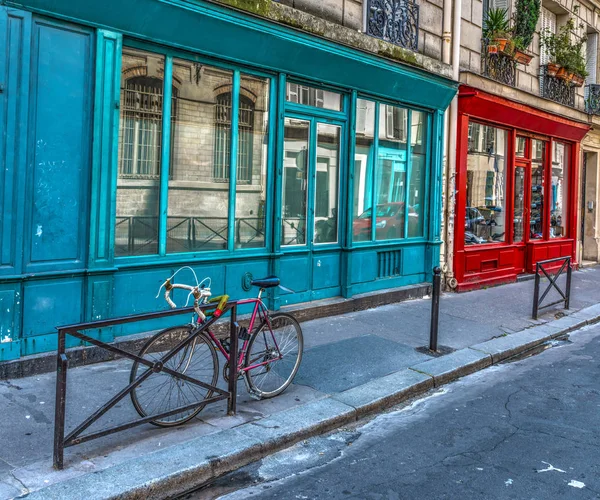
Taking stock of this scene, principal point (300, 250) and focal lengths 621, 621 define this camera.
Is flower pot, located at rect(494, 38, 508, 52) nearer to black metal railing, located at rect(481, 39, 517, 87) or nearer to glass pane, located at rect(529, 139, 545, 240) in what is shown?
black metal railing, located at rect(481, 39, 517, 87)

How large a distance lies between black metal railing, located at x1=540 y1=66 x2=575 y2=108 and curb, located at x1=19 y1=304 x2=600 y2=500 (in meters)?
9.56

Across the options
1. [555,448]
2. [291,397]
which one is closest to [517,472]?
[555,448]

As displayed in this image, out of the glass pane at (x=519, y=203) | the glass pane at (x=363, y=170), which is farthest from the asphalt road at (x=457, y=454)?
the glass pane at (x=519, y=203)

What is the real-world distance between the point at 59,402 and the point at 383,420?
2767 millimetres

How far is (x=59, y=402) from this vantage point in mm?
3936

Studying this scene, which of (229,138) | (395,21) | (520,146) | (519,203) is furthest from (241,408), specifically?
(520,146)


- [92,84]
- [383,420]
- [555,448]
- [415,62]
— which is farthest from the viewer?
[415,62]

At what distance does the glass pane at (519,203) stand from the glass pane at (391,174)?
4372mm

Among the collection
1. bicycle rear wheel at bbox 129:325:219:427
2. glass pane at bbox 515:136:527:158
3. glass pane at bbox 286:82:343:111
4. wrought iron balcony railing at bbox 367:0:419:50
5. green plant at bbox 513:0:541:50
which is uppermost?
green plant at bbox 513:0:541:50

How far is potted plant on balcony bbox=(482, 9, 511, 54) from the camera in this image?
12562mm

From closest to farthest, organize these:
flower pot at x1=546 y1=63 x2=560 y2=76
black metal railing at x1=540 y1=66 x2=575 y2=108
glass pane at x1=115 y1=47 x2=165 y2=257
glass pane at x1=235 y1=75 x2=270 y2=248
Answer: glass pane at x1=115 y1=47 x2=165 y2=257 → glass pane at x1=235 y1=75 x2=270 y2=248 → flower pot at x1=546 y1=63 x2=560 y2=76 → black metal railing at x1=540 y1=66 x2=575 y2=108

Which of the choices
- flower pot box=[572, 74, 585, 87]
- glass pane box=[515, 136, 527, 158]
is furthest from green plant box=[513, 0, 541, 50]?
flower pot box=[572, 74, 585, 87]

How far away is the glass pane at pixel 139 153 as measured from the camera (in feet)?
22.3

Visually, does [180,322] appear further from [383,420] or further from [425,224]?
[425,224]
